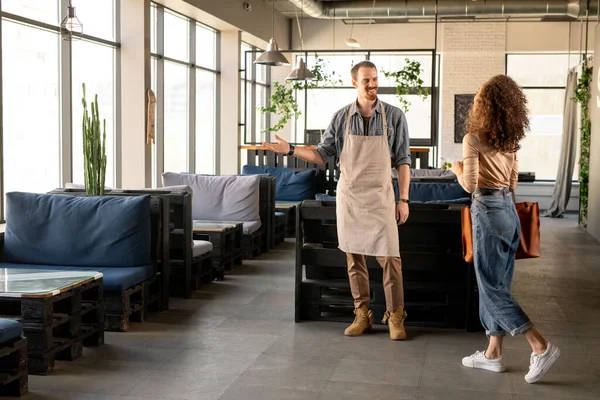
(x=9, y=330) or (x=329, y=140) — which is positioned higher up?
(x=329, y=140)

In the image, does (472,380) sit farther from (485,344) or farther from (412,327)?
(412,327)

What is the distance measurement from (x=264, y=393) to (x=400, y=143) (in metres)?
1.76

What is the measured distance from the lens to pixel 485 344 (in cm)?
472

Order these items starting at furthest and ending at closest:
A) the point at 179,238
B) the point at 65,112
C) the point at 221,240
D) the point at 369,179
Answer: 1. the point at 65,112
2. the point at 221,240
3. the point at 179,238
4. the point at 369,179

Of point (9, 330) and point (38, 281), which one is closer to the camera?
point (9, 330)

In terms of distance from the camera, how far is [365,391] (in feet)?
12.4

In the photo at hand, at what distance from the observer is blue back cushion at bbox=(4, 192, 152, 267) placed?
5129mm

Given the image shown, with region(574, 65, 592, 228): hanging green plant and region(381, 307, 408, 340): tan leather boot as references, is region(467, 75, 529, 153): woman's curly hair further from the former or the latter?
region(574, 65, 592, 228): hanging green plant

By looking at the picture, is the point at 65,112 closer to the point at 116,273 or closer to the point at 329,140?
the point at 116,273

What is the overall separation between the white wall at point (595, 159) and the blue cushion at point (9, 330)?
834 cm

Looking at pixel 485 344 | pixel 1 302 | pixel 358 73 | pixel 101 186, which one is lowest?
pixel 485 344

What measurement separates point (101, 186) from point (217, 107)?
7511mm

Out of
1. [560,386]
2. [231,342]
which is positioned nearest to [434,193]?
[231,342]

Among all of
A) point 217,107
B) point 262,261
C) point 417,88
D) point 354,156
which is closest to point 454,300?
point 354,156
